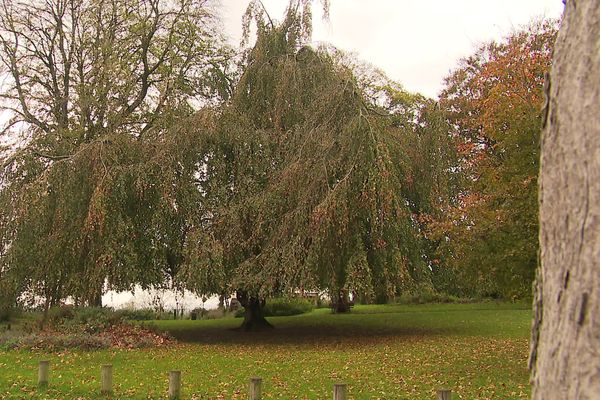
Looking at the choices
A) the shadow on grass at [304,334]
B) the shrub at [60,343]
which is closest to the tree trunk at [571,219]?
the shrub at [60,343]

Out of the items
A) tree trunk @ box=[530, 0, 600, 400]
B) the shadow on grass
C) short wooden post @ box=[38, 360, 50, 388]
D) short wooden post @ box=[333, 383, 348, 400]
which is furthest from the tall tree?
tree trunk @ box=[530, 0, 600, 400]

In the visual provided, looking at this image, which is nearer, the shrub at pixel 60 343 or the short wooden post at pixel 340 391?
the short wooden post at pixel 340 391

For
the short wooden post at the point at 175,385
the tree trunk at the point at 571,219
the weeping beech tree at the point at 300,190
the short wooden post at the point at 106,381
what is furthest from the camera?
the weeping beech tree at the point at 300,190

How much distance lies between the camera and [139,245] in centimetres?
1652

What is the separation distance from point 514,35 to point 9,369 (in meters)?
12.5

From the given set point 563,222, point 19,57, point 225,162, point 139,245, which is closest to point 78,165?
point 139,245

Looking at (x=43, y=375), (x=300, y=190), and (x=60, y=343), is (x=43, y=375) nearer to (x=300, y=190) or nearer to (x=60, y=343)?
(x=60, y=343)

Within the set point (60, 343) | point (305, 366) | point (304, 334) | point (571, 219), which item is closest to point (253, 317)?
point (304, 334)

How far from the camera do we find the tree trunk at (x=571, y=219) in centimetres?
122

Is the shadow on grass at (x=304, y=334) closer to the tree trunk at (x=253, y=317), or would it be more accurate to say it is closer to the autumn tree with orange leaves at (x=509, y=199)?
the tree trunk at (x=253, y=317)

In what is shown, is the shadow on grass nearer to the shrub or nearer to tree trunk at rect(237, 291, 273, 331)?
tree trunk at rect(237, 291, 273, 331)

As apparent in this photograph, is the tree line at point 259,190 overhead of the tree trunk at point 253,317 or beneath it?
overhead

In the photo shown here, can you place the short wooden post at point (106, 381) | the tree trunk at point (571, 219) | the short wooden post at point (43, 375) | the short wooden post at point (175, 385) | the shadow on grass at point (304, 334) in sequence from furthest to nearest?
1. the shadow on grass at point (304, 334)
2. the short wooden post at point (43, 375)
3. the short wooden post at point (106, 381)
4. the short wooden post at point (175, 385)
5. the tree trunk at point (571, 219)

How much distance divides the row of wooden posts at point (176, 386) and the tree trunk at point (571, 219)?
16.0 feet
